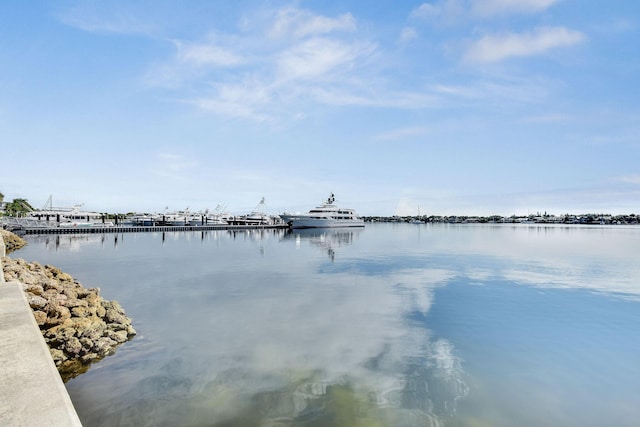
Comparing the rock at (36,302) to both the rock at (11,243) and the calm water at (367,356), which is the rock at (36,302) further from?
the rock at (11,243)

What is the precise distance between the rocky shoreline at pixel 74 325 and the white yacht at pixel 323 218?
9725 centimetres

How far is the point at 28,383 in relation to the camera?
4.72 metres

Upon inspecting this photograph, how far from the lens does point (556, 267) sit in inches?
1266

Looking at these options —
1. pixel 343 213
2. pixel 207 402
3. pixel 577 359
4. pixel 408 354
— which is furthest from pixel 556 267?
pixel 343 213

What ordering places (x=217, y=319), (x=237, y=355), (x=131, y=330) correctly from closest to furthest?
1. (x=237, y=355)
2. (x=131, y=330)
3. (x=217, y=319)

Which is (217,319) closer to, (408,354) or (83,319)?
(83,319)

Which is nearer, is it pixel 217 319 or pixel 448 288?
pixel 217 319

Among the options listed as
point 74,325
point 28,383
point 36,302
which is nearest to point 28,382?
point 28,383

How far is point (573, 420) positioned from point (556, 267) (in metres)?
29.2

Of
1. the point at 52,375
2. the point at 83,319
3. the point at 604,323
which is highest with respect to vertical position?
the point at 52,375

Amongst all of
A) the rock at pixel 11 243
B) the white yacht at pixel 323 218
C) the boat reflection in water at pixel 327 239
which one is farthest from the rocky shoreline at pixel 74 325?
the white yacht at pixel 323 218

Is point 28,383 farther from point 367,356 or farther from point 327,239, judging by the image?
point 327,239

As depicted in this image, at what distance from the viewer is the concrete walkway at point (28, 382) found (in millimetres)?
3965

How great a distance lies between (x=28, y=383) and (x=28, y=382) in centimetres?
3
